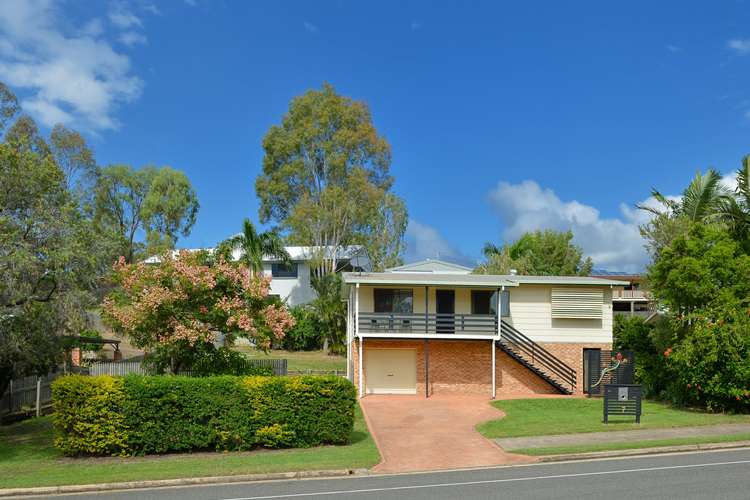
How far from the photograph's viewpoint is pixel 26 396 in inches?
858

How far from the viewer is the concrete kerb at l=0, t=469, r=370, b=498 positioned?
12422mm

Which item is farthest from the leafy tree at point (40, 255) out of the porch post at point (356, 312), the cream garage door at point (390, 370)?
the cream garage door at point (390, 370)

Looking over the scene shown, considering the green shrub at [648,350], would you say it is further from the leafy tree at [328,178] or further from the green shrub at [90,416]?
the leafy tree at [328,178]

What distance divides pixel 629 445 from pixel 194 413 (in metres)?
10.7

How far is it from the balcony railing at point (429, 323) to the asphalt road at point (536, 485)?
38.1 ft

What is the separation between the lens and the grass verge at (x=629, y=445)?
1515cm

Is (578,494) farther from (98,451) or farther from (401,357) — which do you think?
(401,357)

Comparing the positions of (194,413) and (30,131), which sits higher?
(30,131)

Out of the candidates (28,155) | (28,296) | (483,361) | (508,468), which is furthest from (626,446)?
(28,155)

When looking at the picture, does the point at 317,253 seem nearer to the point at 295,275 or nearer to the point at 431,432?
the point at 295,275

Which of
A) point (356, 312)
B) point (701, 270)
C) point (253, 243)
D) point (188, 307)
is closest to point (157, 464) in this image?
point (188, 307)

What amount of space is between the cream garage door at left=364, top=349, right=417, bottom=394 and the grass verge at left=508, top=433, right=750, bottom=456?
11.5 m

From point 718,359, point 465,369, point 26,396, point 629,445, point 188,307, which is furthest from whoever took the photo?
point 465,369

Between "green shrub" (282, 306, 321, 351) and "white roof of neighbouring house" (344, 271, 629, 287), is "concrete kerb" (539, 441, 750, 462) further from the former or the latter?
"green shrub" (282, 306, 321, 351)
